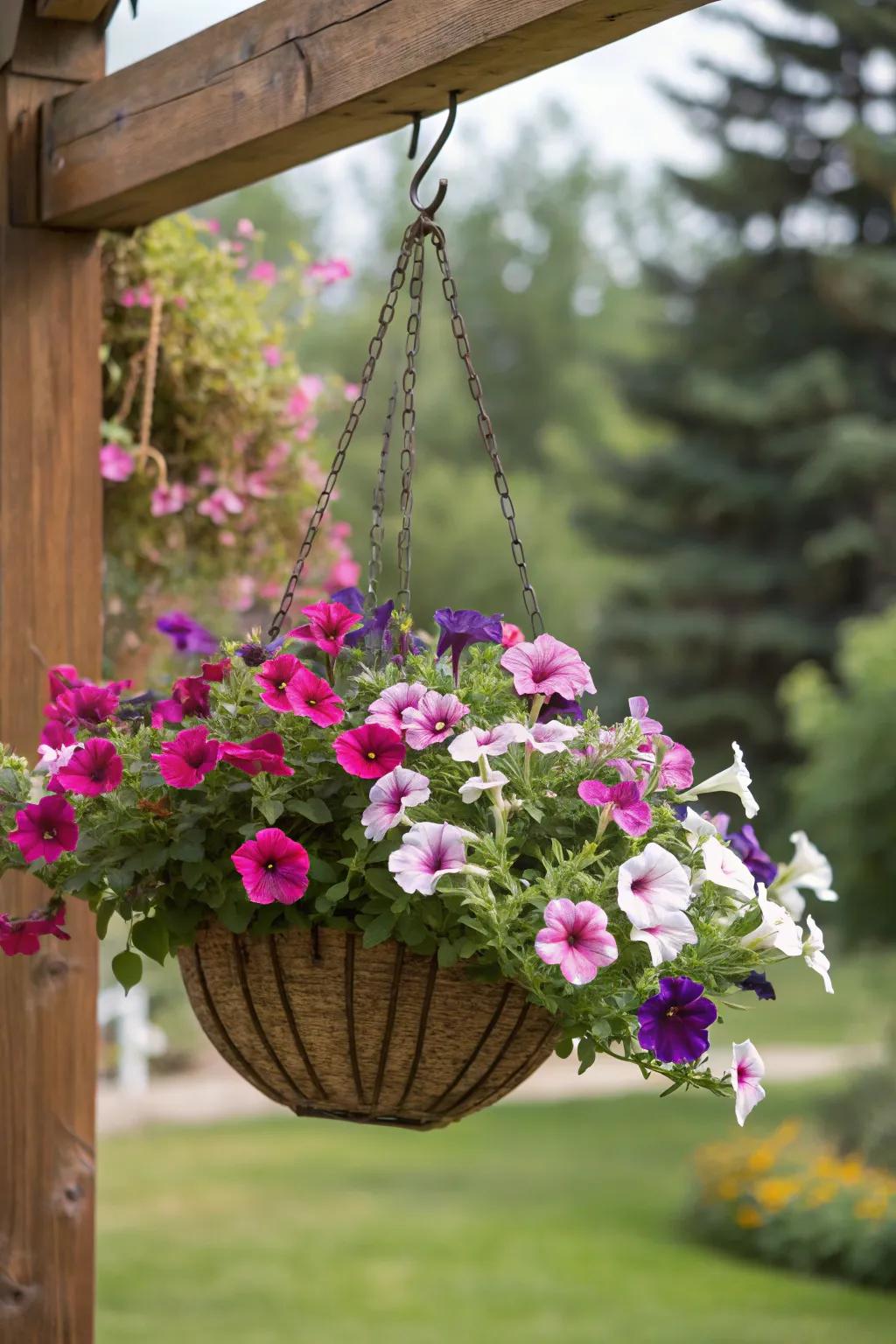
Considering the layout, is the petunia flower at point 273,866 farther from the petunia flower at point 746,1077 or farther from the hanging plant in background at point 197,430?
the hanging plant in background at point 197,430

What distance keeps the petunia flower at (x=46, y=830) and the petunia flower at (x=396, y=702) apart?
0.29m

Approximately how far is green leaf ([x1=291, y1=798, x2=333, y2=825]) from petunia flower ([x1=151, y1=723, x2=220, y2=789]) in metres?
0.08

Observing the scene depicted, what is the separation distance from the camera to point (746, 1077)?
1.30 meters

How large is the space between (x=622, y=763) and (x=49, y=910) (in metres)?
0.57

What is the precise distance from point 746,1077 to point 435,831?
1.11 ft

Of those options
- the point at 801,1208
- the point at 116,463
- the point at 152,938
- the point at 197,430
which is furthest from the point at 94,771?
the point at 801,1208

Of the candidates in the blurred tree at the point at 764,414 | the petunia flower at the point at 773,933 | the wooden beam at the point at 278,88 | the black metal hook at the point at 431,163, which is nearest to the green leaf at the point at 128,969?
the petunia flower at the point at 773,933

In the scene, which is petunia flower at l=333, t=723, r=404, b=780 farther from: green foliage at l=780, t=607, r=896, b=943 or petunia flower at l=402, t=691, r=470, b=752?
green foliage at l=780, t=607, r=896, b=943

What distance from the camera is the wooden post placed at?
6.44 ft

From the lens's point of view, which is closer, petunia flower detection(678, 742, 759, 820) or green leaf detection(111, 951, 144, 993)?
petunia flower detection(678, 742, 759, 820)

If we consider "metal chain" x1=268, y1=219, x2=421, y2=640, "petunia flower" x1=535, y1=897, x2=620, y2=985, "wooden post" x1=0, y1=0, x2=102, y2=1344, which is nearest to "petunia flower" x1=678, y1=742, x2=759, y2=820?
"petunia flower" x1=535, y1=897, x2=620, y2=985

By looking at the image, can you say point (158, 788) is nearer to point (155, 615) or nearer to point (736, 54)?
point (155, 615)

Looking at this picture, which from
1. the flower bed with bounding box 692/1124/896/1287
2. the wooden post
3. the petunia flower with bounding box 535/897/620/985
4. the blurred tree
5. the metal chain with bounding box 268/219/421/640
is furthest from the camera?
the blurred tree

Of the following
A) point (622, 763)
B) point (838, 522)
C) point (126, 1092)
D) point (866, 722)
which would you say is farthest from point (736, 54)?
point (622, 763)
